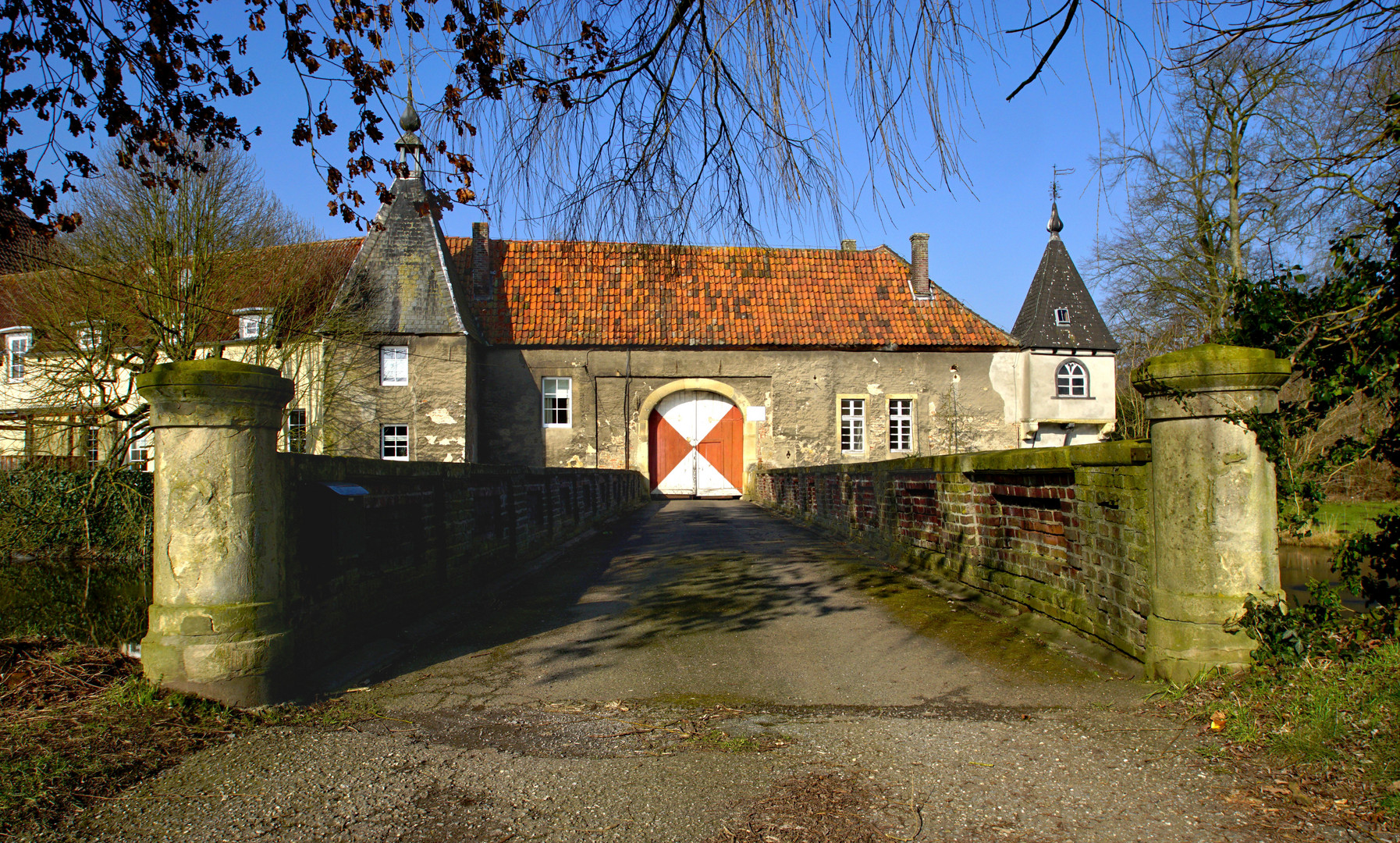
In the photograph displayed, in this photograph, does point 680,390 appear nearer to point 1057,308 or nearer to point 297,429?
point 297,429

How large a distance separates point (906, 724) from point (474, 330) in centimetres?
2247

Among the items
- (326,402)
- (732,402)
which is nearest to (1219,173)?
(732,402)

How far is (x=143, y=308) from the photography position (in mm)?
16938

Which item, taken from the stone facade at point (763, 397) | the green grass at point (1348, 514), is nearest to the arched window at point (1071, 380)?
the stone facade at point (763, 397)

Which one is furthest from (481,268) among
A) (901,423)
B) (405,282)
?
(901,423)

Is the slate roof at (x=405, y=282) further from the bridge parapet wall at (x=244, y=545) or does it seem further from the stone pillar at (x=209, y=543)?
the stone pillar at (x=209, y=543)

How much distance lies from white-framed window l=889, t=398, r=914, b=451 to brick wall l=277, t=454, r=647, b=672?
1876 cm

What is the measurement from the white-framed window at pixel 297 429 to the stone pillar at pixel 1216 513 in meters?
20.8

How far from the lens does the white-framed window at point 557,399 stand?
2547 centimetres

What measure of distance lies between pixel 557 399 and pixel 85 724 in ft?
72.9

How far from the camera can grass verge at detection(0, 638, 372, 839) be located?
9.46 feet

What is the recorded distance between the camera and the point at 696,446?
26.2 m

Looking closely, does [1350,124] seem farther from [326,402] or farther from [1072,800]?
[326,402]

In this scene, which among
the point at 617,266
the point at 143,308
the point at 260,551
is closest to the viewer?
the point at 260,551
